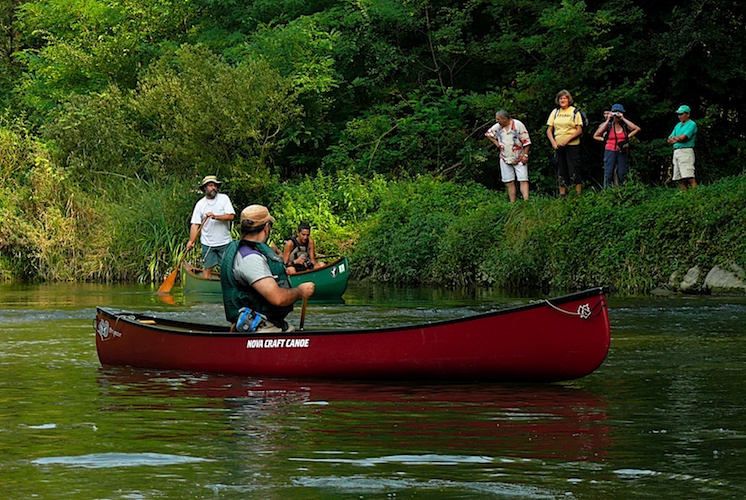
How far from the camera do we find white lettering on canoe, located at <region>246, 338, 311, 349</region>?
9.88 meters

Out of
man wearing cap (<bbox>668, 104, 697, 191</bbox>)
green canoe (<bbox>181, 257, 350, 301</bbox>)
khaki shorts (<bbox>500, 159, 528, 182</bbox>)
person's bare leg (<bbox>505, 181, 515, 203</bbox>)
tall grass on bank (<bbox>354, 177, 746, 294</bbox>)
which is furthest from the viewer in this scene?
person's bare leg (<bbox>505, 181, 515, 203</bbox>)

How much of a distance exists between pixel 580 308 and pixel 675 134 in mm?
11858

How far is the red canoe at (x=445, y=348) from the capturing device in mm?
9133

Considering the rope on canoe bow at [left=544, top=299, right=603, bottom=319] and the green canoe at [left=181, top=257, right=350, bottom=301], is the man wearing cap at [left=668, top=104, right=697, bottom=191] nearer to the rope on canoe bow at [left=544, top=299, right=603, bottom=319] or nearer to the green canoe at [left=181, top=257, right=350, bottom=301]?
the green canoe at [left=181, top=257, right=350, bottom=301]

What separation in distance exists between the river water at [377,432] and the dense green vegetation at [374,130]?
1117cm

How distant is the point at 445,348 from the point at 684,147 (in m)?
11.8

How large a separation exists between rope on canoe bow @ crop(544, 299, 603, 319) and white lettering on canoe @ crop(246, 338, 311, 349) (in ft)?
6.43

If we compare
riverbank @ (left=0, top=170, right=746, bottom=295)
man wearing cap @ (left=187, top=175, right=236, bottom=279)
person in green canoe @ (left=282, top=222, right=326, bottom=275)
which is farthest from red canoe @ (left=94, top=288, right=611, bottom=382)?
riverbank @ (left=0, top=170, right=746, bottom=295)

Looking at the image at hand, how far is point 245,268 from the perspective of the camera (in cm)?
981

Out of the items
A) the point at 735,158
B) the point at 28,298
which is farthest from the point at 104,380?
the point at 735,158

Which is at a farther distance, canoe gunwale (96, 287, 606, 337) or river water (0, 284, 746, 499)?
canoe gunwale (96, 287, 606, 337)

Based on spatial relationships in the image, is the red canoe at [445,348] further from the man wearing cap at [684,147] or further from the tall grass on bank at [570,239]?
the man wearing cap at [684,147]

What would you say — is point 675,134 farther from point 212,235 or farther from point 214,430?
point 214,430

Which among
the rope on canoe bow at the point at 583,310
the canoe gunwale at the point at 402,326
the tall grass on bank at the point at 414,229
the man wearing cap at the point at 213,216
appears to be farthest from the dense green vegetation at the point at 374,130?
the rope on canoe bow at the point at 583,310
